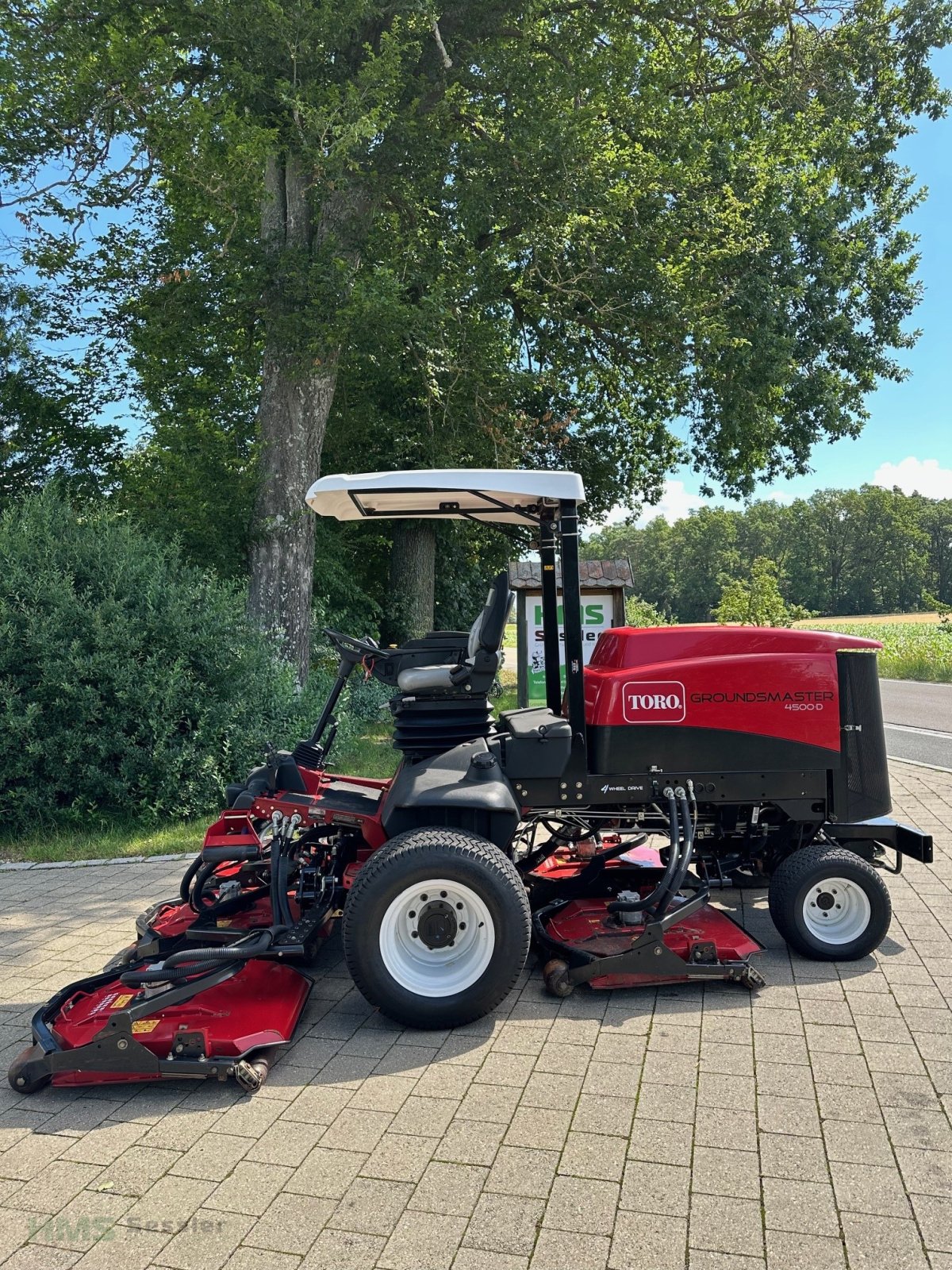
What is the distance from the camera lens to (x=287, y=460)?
1139 centimetres

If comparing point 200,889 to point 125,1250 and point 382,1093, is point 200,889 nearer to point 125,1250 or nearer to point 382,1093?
point 382,1093

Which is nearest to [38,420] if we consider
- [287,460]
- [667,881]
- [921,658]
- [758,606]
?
[287,460]

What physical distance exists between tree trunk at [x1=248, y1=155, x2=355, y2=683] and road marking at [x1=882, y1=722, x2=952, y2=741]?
800 cm

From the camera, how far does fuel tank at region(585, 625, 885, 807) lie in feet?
15.1

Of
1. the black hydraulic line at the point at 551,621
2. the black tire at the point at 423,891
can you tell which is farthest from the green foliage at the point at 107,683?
the black tire at the point at 423,891

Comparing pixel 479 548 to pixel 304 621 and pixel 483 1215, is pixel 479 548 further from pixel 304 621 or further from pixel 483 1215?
pixel 483 1215

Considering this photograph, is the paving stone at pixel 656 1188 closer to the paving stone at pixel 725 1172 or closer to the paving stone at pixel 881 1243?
the paving stone at pixel 725 1172

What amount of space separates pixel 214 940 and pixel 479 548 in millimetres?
15067

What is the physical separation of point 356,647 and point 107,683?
3.68 metres

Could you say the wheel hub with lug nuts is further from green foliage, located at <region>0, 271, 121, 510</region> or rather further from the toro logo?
green foliage, located at <region>0, 271, 121, 510</region>

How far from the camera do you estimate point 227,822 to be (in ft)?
15.4

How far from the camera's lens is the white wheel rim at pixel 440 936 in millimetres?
4016

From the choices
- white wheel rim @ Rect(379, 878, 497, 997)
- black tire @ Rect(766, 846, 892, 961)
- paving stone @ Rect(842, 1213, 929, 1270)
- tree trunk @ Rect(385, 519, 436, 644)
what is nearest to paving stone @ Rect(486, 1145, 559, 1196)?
paving stone @ Rect(842, 1213, 929, 1270)

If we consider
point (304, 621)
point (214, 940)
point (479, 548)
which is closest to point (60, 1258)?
point (214, 940)
